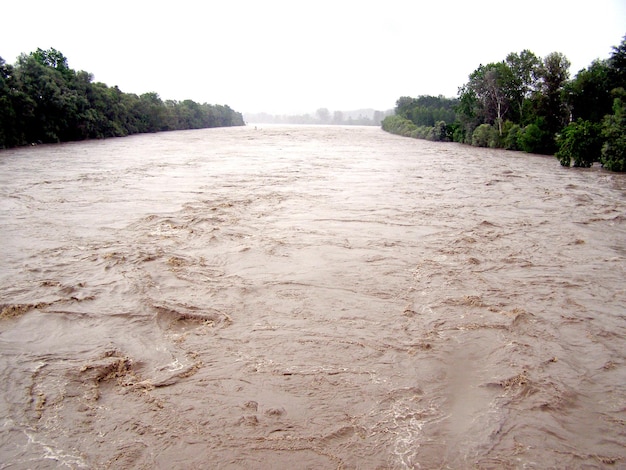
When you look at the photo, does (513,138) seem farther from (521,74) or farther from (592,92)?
(521,74)

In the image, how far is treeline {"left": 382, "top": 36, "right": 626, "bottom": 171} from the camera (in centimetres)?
2255

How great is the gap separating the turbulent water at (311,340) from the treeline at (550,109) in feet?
46.9

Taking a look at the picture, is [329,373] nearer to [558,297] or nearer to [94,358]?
[94,358]

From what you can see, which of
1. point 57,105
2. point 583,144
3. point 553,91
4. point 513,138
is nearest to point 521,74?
point 553,91

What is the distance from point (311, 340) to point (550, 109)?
132 feet

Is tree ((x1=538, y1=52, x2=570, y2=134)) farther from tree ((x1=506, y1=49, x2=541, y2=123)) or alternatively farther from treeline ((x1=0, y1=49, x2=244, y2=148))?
treeline ((x1=0, y1=49, x2=244, y2=148))

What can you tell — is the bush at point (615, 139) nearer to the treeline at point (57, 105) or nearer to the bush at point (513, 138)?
the bush at point (513, 138)

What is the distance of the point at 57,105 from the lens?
121ft

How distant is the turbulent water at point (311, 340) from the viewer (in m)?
3.34

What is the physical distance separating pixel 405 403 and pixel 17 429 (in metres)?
3.38

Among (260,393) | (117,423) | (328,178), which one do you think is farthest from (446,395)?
(328,178)

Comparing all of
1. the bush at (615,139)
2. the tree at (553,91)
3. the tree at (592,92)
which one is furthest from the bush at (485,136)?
the bush at (615,139)

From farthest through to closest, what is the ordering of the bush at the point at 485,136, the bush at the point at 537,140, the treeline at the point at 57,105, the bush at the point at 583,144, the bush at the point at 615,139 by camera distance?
the bush at the point at 485,136 → the treeline at the point at 57,105 → the bush at the point at 537,140 → the bush at the point at 583,144 → the bush at the point at 615,139

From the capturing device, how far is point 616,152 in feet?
69.6
